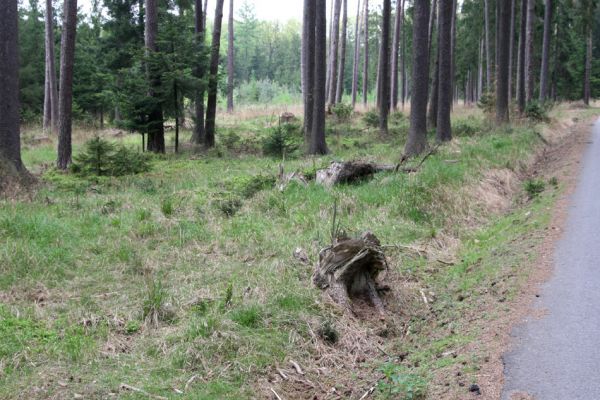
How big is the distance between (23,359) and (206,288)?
2.21 meters

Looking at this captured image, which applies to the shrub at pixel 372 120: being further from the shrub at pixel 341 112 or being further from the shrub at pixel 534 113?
the shrub at pixel 534 113

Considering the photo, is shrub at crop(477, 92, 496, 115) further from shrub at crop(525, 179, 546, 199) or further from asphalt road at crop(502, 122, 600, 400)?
asphalt road at crop(502, 122, 600, 400)

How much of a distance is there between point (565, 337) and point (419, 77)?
39.7ft

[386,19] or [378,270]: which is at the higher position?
[386,19]

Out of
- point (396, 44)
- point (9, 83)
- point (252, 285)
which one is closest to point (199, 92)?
point (9, 83)

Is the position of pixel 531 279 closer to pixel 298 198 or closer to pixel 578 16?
pixel 298 198

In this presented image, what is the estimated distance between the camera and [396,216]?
966 cm

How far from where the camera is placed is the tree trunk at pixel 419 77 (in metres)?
15.6

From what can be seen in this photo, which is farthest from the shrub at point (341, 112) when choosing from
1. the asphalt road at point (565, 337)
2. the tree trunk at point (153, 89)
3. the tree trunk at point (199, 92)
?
the asphalt road at point (565, 337)

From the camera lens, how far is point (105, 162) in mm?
14031

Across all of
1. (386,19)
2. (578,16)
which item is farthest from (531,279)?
(578,16)

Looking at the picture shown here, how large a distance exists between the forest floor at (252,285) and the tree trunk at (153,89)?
5.32m

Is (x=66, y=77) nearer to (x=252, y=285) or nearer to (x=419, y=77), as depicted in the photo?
(x=419, y=77)

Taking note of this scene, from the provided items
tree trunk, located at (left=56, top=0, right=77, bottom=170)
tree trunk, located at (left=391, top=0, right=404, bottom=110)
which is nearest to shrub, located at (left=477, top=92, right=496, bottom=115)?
tree trunk, located at (left=391, top=0, right=404, bottom=110)
